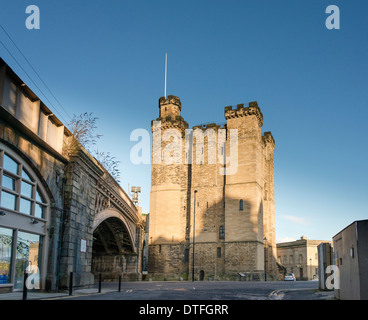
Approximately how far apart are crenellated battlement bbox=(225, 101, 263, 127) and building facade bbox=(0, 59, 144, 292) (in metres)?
31.4

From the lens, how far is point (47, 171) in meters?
15.5

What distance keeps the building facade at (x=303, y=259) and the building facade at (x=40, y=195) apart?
63342 mm

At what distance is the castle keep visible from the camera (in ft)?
154

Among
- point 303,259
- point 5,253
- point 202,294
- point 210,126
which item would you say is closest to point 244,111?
point 210,126

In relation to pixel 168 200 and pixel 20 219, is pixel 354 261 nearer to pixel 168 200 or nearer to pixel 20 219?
pixel 20 219

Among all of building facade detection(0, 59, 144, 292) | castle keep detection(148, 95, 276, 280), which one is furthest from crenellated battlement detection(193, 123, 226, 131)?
building facade detection(0, 59, 144, 292)

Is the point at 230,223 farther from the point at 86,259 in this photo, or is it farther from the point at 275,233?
the point at 86,259

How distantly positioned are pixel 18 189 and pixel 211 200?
3756cm

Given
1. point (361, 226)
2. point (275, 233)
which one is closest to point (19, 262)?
point (361, 226)

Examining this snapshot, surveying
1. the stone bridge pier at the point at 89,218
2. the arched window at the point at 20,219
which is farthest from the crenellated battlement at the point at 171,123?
the arched window at the point at 20,219

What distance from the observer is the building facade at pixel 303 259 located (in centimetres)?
7638

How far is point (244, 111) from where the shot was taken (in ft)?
166

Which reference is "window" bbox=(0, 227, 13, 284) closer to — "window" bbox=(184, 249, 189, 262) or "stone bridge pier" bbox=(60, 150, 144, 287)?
"stone bridge pier" bbox=(60, 150, 144, 287)

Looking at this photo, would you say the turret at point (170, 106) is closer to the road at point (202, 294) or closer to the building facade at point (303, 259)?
the building facade at point (303, 259)
